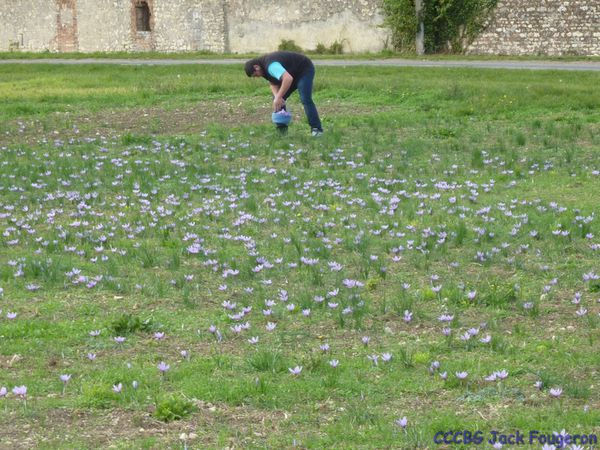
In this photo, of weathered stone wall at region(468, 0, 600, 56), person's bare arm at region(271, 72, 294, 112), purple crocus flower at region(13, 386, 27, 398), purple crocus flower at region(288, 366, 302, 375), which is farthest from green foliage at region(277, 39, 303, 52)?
purple crocus flower at region(13, 386, 27, 398)

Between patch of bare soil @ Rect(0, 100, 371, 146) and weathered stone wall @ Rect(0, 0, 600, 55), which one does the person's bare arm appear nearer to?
patch of bare soil @ Rect(0, 100, 371, 146)

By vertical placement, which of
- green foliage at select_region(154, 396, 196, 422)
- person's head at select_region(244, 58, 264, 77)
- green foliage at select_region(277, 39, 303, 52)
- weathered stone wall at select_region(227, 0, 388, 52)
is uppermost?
weathered stone wall at select_region(227, 0, 388, 52)

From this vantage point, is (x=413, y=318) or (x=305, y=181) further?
(x=305, y=181)

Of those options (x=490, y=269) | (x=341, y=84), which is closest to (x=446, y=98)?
(x=341, y=84)

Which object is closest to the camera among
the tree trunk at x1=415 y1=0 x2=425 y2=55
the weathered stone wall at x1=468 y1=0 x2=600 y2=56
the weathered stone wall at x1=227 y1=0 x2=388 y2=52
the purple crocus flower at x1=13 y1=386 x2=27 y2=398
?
the purple crocus flower at x1=13 y1=386 x2=27 y2=398

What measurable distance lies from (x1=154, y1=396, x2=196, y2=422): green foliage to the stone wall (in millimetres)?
31990

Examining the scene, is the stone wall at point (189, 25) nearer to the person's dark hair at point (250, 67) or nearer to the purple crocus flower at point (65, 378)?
the person's dark hair at point (250, 67)

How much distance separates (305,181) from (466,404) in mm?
6394

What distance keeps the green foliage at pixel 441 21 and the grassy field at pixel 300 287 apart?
64.5 ft

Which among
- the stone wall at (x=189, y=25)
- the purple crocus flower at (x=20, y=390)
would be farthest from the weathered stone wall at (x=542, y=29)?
the purple crocus flower at (x=20, y=390)

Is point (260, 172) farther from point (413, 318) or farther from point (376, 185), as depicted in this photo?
point (413, 318)

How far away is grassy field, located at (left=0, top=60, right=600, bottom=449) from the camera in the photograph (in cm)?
514

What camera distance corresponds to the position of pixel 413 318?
21.7ft

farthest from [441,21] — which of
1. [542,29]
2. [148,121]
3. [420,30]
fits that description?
[148,121]
